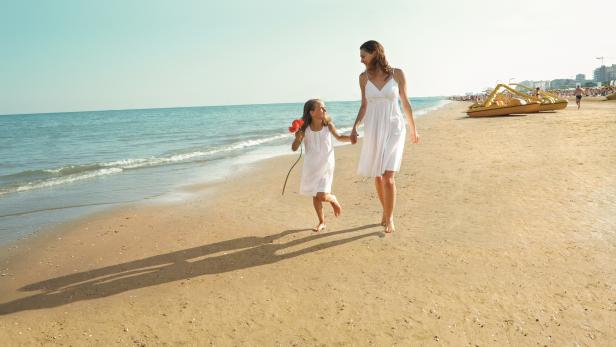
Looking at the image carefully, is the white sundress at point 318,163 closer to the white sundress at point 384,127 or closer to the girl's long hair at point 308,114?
the girl's long hair at point 308,114

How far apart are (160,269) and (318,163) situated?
214 centimetres

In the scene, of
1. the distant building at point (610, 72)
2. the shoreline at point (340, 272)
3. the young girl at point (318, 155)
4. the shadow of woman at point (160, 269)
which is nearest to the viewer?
the shoreline at point (340, 272)

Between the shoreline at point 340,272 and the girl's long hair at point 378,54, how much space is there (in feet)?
6.11

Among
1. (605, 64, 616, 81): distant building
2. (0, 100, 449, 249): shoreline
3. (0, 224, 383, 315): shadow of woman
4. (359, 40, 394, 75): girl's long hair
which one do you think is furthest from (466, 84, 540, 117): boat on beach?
(605, 64, 616, 81): distant building

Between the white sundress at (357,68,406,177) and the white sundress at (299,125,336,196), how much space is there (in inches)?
19.9

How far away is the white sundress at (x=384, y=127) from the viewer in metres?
4.71

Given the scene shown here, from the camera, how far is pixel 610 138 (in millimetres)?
10641

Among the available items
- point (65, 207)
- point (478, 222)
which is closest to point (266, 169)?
point (65, 207)

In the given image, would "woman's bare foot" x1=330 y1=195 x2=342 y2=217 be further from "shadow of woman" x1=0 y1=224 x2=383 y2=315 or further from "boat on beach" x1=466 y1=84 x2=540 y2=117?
"boat on beach" x1=466 y1=84 x2=540 y2=117

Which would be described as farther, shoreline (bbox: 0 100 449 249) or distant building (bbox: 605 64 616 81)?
distant building (bbox: 605 64 616 81)

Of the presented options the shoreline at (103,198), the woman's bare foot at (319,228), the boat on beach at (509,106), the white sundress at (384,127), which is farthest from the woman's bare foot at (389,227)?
the boat on beach at (509,106)

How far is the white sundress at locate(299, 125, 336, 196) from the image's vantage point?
5.02 metres

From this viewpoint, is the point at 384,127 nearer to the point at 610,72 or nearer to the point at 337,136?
the point at 337,136

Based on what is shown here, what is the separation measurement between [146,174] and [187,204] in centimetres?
499
